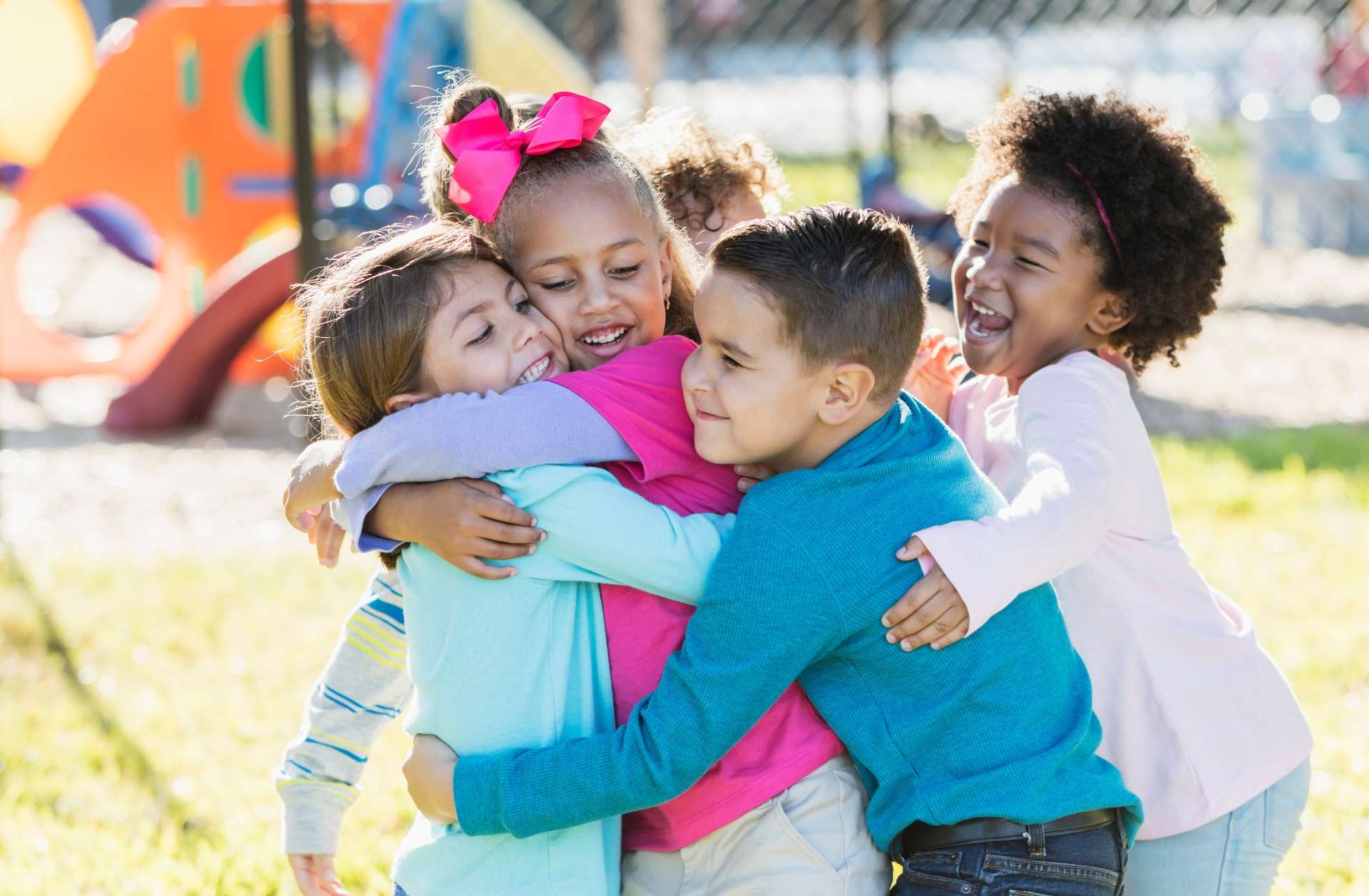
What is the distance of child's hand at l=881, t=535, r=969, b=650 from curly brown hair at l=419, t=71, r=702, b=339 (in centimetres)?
68

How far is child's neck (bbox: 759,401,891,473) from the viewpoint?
1.78 meters

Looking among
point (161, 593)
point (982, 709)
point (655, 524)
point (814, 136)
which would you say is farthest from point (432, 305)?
point (814, 136)

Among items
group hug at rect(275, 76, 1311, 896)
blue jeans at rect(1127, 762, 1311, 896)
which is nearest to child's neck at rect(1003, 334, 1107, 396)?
group hug at rect(275, 76, 1311, 896)

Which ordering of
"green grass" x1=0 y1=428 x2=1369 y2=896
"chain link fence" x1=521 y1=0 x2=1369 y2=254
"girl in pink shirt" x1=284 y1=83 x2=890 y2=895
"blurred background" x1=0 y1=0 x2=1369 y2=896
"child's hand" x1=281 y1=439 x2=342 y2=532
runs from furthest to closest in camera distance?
1. "chain link fence" x1=521 y1=0 x2=1369 y2=254
2. "blurred background" x1=0 y1=0 x2=1369 y2=896
3. "green grass" x1=0 y1=428 x2=1369 y2=896
4. "child's hand" x1=281 y1=439 x2=342 y2=532
5. "girl in pink shirt" x1=284 y1=83 x2=890 y2=895

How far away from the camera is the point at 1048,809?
1717 millimetres

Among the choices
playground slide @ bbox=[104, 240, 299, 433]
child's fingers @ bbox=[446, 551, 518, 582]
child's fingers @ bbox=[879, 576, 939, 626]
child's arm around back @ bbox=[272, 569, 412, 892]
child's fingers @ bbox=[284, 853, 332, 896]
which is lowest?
playground slide @ bbox=[104, 240, 299, 433]

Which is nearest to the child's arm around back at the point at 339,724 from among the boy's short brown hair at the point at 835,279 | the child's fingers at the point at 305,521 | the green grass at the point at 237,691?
the child's fingers at the point at 305,521

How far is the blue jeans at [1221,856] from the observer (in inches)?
83.7

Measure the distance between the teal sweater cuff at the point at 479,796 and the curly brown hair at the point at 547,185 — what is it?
0.81m

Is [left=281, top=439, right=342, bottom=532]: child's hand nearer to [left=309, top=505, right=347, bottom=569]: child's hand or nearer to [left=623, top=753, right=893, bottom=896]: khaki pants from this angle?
[left=309, top=505, right=347, bottom=569]: child's hand

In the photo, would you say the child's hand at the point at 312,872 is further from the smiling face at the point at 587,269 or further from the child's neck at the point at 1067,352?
the child's neck at the point at 1067,352

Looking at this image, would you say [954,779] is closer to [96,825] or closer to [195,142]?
[96,825]

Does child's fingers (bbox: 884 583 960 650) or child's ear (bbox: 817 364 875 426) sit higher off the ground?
child's ear (bbox: 817 364 875 426)

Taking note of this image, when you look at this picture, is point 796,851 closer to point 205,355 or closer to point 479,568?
point 479,568
